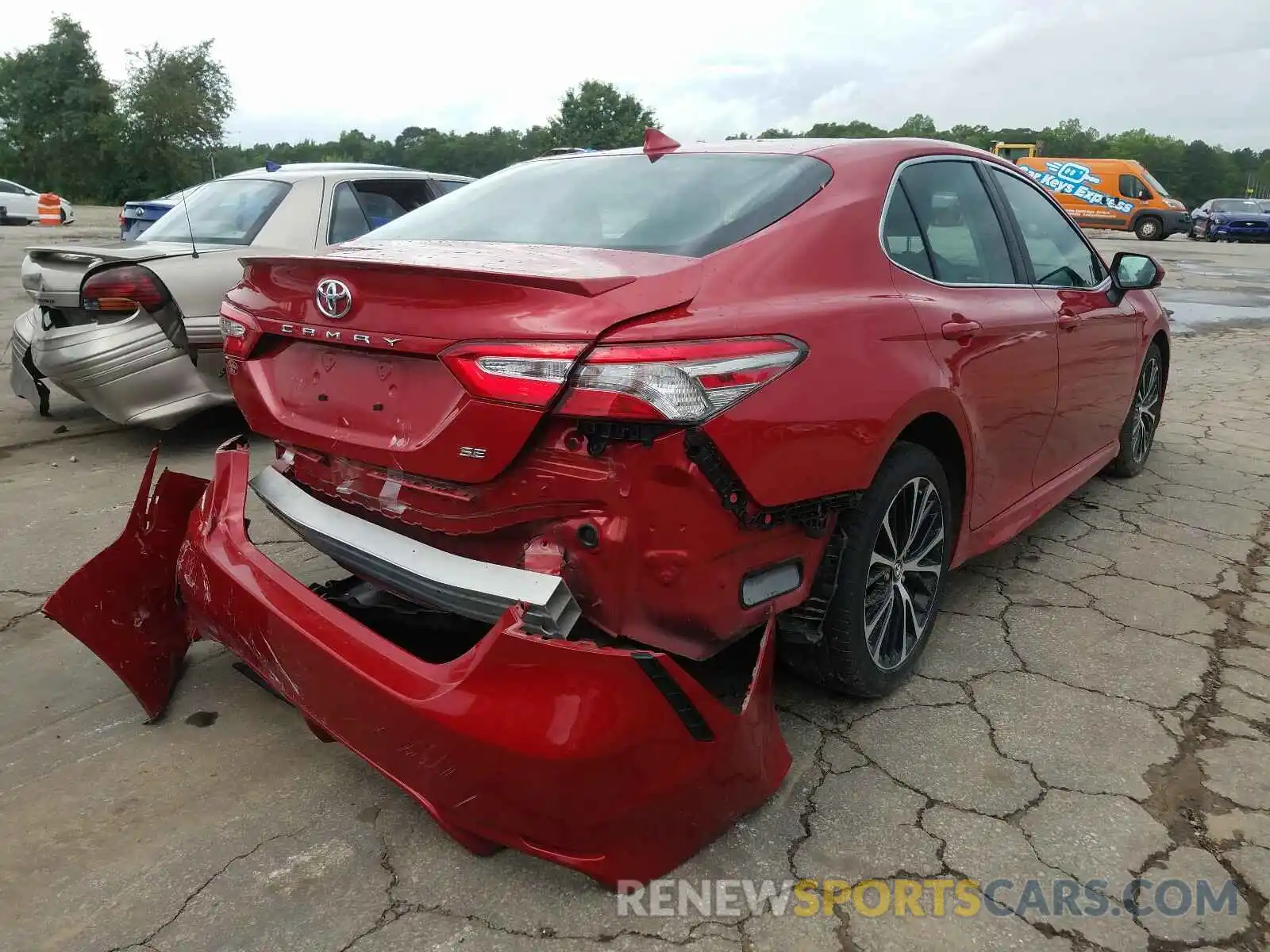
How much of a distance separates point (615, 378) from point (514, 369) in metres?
0.21

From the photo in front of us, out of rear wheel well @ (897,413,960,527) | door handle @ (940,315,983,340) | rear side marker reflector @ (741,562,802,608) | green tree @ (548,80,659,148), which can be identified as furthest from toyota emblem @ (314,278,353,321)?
green tree @ (548,80,659,148)

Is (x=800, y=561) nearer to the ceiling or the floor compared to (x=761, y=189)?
nearer to the floor

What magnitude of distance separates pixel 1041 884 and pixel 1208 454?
14.8ft

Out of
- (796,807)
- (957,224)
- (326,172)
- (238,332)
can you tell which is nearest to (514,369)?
(238,332)

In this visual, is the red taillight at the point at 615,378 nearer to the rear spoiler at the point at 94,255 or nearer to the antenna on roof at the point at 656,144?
the antenna on roof at the point at 656,144

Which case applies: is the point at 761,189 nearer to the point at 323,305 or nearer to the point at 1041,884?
the point at 323,305

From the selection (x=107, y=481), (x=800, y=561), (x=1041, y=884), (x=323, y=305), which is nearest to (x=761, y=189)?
(x=800, y=561)

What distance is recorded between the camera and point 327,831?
2.16 m

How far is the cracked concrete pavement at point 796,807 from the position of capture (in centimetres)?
190

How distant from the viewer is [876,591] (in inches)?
103

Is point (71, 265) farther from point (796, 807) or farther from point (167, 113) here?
point (167, 113)

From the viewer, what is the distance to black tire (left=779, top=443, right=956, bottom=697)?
2.39 m

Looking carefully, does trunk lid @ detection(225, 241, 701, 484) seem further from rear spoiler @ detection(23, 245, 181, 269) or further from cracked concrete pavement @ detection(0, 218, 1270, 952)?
rear spoiler @ detection(23, 245, 181, 269)

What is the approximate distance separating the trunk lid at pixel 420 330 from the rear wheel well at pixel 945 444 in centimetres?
90
